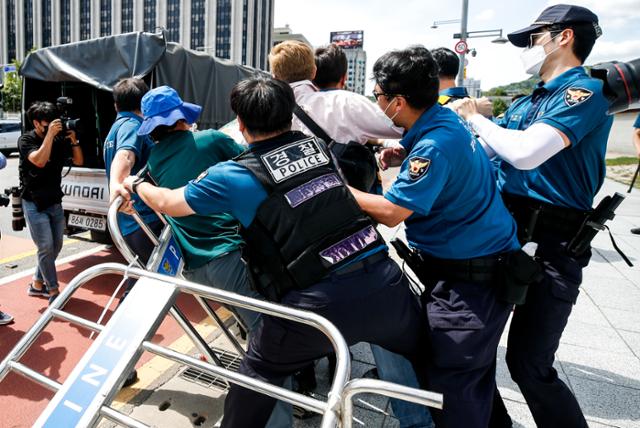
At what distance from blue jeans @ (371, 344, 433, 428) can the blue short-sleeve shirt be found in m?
1.82

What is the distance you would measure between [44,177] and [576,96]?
3898 mm

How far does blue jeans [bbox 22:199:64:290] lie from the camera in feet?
12.4

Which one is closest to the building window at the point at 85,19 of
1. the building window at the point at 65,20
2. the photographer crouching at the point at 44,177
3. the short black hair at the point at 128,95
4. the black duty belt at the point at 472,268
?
the building window at the point at 65,20

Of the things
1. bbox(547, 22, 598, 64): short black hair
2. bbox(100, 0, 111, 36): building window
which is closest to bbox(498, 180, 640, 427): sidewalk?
bbox(547, 22, 598, 64): short black hair

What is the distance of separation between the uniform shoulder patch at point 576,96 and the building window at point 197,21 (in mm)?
83190

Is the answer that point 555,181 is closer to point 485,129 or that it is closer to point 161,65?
point 485,129

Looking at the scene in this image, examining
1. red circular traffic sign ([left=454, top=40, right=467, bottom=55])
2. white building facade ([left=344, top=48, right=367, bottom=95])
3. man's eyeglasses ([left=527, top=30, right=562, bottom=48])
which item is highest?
red circular traffic sign ([left=454, top=40, right=467, bottom=55])

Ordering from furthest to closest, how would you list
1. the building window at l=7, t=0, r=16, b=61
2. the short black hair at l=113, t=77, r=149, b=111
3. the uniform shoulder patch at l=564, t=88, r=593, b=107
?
the building window at l=7, t=0, r=16, b=61
the short black hair at l=113, t=77, r=149, b=111
the uniform shoulder patch at l=564, t=88, r=593, b=107

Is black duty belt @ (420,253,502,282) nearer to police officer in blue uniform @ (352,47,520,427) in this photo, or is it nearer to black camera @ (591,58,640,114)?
police officer in blue uniform @ (352,47,520,427)

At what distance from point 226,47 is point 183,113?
8287 cm

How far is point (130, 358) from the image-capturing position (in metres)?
1.31

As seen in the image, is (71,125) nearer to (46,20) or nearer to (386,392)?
(386,392)

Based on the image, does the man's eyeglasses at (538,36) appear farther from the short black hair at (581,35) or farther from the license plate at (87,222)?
the license plate at (87,222)

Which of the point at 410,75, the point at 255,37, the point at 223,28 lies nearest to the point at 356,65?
the point at 255,37
